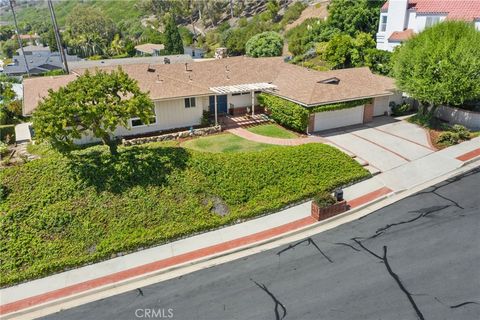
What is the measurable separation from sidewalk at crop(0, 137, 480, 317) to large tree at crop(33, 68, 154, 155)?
20.5 feet

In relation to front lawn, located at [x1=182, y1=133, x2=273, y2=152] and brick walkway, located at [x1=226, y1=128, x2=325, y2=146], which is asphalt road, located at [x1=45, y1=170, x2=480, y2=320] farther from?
brick walkway, located at [x1=226, y1=128, x2=325, y2=146]

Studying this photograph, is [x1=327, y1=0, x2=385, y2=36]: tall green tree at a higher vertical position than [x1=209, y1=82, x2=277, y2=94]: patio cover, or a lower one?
higher

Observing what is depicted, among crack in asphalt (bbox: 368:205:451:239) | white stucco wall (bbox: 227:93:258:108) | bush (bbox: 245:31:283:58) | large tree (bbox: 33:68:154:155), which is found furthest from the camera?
bush (bbox: 245:31:283:58)

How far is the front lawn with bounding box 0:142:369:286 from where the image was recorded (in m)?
14.8

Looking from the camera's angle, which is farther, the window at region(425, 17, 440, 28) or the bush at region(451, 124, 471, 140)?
the window at region(425, 17, 440, 28)

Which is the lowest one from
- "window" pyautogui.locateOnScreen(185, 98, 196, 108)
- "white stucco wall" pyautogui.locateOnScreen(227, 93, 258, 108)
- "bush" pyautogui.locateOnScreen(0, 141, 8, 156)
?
"bush" pyautogui.locateOnScreen(0, 141, 8, 156)

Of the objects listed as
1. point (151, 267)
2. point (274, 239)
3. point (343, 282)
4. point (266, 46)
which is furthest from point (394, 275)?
point (266, 46)

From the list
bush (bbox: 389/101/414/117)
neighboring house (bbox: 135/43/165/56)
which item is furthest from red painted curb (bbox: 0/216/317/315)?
neighboring house (bbox: 135/43/165/56)

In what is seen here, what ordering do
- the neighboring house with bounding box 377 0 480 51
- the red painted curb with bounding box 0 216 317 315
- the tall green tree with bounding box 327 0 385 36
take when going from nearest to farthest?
the red painted curb with bounding box 0 216 317 315 → the neighboring house with bounding box 377 0 480 51 → the tall green tree with bounding box 327 0 385 36

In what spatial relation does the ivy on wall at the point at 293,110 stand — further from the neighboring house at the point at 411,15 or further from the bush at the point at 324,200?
the neighboring house at the point at 411,15

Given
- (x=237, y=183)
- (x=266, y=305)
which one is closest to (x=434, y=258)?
(x=266, y=305)

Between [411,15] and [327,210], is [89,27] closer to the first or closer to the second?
[411,15]

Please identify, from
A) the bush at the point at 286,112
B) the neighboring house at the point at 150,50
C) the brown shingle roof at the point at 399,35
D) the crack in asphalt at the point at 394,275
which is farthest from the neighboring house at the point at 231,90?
the neighboring house at the point at 150,50

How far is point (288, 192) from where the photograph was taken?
1803 cm
